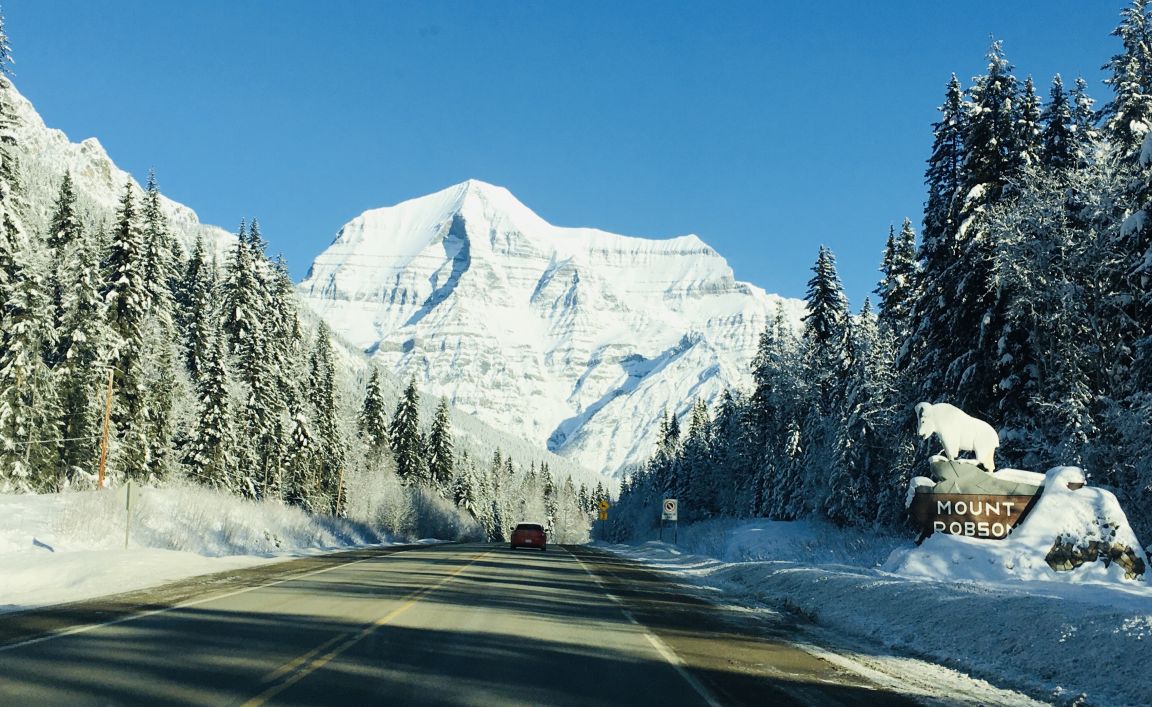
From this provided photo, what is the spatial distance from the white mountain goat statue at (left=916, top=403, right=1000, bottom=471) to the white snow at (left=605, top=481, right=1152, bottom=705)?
1353mm

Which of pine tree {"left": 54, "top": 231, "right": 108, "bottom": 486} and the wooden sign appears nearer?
the wooden sign

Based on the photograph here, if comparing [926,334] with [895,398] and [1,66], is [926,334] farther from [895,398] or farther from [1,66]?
[1,66]

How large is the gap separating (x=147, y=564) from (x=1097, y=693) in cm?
1947

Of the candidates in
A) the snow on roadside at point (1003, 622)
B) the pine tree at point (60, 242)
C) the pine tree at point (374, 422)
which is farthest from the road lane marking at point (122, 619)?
the pine tree at point (374, 422)

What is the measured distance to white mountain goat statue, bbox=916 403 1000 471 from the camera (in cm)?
1906

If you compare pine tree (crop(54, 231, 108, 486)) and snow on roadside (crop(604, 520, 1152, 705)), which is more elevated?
pine tree (crop(54, 231, 108, 486))

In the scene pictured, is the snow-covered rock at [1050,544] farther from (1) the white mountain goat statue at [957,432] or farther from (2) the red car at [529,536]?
(2) the red car at [529,536]

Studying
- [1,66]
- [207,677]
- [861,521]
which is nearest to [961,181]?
[861,521]

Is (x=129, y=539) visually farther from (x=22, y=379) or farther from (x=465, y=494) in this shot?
(x=465, y=494)

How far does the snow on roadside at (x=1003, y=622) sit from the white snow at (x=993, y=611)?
19 millimetres

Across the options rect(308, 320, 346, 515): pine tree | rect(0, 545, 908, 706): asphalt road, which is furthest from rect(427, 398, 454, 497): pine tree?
rect(0, 545, 908, 706): asphalt road

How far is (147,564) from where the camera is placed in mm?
20750

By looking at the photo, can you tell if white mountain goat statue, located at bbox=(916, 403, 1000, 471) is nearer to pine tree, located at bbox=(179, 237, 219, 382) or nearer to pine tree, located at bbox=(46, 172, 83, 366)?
pine tree, located at bbox=(179, 237, 219, 382)

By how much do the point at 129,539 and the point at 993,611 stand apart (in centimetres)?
2438
